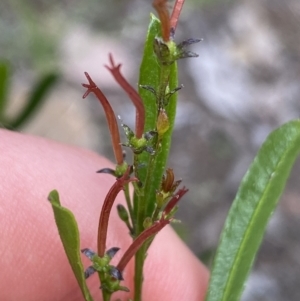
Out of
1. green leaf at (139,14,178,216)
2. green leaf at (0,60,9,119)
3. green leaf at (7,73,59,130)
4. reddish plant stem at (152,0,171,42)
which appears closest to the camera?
reddish plant stem at (152,0,171,42)

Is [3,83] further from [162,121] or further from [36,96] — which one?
[162,121]

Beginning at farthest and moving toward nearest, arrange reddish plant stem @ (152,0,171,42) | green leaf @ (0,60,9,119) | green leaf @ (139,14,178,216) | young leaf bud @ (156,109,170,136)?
1. green leaf @ (0,60,9,119)
2. green leaf @ (139,14,178,216)
3. young leaf bud @ (156,109,170,136)
4. reddish plant stem @ (152,0,171,42)

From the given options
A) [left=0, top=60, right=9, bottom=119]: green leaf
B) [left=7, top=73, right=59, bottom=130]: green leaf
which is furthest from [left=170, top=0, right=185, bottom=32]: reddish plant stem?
[left=7, top=73, right=59, bottom=130]: green leaf

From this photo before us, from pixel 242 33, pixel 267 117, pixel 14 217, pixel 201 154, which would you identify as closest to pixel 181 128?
pixel 201 154

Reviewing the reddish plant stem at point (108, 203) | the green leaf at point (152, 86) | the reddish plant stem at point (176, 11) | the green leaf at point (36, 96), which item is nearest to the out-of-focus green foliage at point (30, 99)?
the green leaf at point (36, 96)

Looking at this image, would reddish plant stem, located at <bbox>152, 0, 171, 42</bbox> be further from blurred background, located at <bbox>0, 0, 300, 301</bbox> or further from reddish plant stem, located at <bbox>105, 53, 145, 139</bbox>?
blurred background, located at <bbox>0, 0, 300, 301</bbox>

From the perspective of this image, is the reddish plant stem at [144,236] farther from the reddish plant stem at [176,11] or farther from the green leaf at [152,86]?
the reddish plant stem at [176,11]

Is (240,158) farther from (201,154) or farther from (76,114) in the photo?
(76,114)
